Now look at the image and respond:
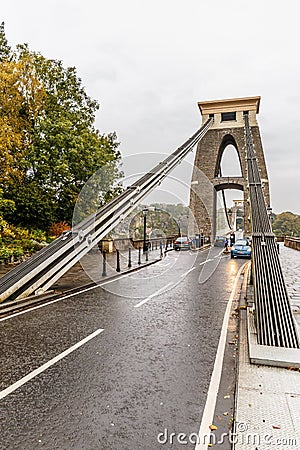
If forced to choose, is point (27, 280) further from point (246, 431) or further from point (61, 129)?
point (61, 129)

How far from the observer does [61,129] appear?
21.2 m

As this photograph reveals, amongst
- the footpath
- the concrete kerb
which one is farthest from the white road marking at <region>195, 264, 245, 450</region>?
the concrete kerb

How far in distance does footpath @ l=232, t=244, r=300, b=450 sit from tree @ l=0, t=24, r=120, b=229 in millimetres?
17079

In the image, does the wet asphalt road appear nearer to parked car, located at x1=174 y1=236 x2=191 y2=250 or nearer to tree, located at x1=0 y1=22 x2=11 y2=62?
tree, located at x1=0 y1=22 x2=11 y2=62

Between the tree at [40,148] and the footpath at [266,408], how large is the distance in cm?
1708

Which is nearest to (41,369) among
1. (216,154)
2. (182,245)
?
(182,245)

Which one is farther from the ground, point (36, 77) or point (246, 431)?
point (36, 77)

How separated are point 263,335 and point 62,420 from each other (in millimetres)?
3186

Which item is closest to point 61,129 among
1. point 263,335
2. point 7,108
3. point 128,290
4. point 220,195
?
point 7,108

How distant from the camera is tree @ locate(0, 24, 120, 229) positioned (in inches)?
789

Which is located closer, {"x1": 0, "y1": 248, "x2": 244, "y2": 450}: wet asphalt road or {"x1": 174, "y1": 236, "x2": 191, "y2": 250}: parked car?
{"x1": 0, "y1": 248, "x2": 244, "y2": 450}: wet asphalt road

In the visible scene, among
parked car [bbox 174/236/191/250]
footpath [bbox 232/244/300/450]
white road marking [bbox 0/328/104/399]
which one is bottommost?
white road marking [bbox 0/328/104/399]

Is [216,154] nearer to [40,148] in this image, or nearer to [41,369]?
[40,148]

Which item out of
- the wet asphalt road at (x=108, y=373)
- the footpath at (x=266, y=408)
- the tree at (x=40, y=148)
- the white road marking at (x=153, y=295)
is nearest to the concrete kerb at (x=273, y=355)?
the footpath at (x=266, y=408)
